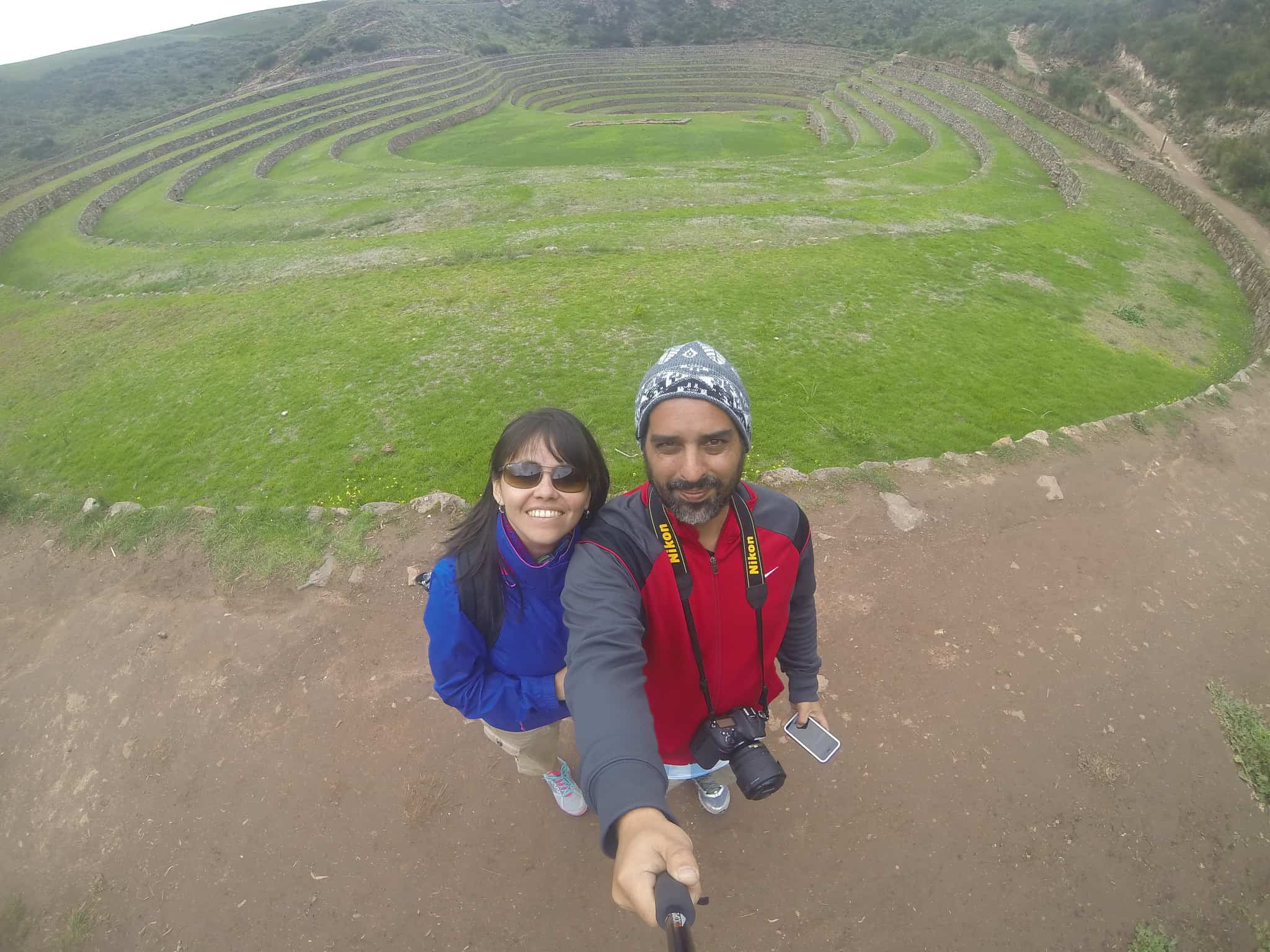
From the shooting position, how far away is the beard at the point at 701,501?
2600 millimetres

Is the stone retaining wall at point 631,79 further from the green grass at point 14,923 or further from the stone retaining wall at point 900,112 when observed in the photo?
the green grass at point 14,923

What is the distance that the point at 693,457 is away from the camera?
2609 millimetres

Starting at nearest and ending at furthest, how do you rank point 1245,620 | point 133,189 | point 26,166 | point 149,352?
point 1245,620 < point 149,352 < point 133,189 < point 26,166

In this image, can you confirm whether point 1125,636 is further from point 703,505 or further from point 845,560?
point 703,505

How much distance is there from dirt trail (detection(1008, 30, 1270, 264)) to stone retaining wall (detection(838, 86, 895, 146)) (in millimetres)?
10011

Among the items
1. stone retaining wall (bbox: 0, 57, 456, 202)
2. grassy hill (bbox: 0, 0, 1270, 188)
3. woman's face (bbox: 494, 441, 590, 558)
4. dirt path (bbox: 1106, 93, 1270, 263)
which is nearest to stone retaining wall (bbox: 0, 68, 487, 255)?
stone retaining wall (bbox: 0, 57, 456, 202)

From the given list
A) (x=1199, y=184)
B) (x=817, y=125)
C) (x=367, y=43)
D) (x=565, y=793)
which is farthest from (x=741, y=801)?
(x=367, y=43)

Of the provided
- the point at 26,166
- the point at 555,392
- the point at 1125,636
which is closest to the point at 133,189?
the point at 26,166

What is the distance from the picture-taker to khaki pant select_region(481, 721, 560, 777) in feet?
12.8

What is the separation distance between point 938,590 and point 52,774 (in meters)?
8.63

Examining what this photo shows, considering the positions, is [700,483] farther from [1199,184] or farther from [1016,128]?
[1016,128]

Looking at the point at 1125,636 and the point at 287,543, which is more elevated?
the point at 287,543

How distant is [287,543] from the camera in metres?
7.16

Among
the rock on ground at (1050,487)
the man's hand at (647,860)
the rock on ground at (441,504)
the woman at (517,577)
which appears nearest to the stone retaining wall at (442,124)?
the rock on ground at (441,504)
